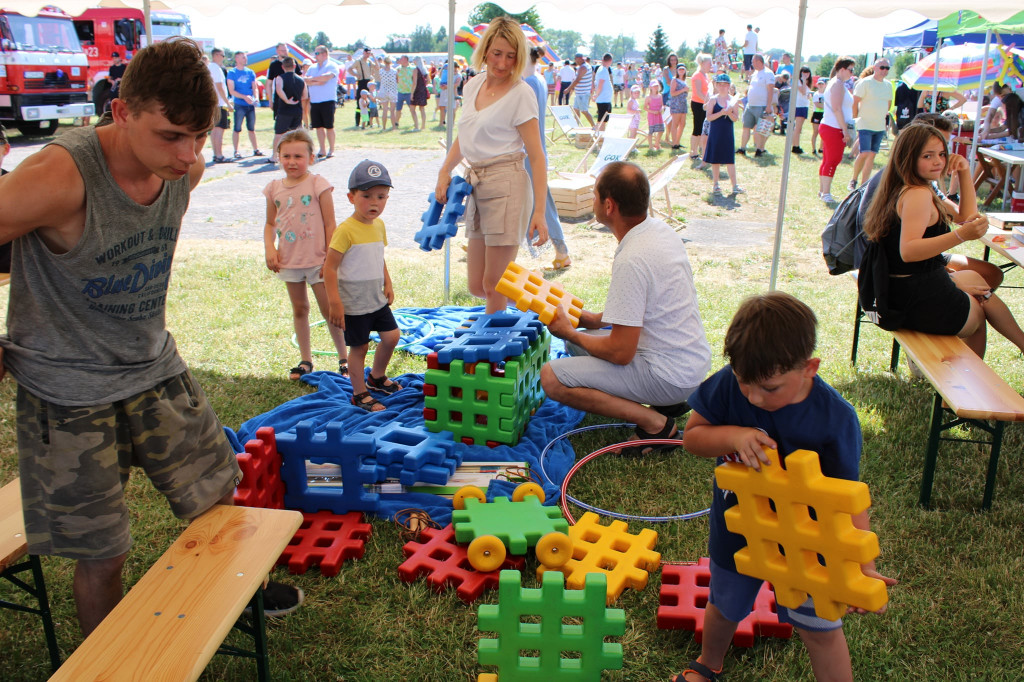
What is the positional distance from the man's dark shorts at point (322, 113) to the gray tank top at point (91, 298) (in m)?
12.5

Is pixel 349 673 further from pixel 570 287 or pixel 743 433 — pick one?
pixel 570 287

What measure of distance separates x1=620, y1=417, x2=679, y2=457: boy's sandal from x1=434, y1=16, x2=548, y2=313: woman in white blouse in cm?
145

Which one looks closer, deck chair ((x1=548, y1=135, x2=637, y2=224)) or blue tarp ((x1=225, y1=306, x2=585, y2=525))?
blue tarp ((x1=225, y1=306, x2=585, y2=525))

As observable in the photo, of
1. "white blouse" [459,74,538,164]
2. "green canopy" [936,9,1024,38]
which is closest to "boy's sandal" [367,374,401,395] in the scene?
"white blouse" [459,74,538,164]

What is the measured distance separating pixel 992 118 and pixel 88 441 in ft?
49.6

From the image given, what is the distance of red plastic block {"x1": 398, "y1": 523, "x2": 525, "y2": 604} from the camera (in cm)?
300

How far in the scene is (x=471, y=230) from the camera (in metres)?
5.23

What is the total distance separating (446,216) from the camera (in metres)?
5.12

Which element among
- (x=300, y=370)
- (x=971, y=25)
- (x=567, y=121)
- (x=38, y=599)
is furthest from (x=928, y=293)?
(x=567, y=121)

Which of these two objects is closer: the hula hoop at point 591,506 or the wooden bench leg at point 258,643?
the wooden bench leg at point 258,643

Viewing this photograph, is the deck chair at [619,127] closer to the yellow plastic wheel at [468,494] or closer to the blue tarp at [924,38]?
the blue tarp at [924,38]

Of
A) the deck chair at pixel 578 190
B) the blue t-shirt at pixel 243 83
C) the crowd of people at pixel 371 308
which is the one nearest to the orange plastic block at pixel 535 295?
the crowd of people at pixel 371 308

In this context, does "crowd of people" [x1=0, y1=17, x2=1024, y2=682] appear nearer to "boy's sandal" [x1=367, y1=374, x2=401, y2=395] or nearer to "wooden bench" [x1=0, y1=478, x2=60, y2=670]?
"boy's sandal" [x1=367, y1=374, x2=401, y2=395]

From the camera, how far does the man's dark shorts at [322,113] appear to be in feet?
45.7
